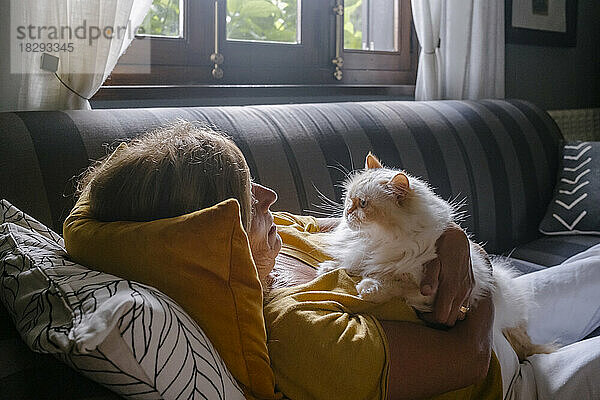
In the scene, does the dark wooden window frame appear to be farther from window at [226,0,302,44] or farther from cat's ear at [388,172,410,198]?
cat's ear at [388,172,410,198]

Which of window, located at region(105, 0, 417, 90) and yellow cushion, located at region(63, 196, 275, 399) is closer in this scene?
yellow cushion, located at region(63, 196, 275, 399)

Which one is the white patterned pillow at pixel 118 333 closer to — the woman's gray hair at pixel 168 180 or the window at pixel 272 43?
the woman's gray hair at pixel 168 180

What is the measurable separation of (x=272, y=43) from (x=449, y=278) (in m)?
1.66

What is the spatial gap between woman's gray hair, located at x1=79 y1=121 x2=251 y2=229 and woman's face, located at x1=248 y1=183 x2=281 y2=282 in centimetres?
13

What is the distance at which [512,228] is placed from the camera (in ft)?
7.34

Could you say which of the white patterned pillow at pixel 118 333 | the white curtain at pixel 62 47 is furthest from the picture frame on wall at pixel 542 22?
the white patterned pillow at pixel 118 333

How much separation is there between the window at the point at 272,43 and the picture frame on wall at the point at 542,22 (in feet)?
1.99

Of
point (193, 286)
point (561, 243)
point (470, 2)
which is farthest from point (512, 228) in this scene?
point (193, 286)

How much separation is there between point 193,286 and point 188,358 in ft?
0.35

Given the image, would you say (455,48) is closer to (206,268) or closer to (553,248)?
(553,248)

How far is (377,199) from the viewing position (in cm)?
117

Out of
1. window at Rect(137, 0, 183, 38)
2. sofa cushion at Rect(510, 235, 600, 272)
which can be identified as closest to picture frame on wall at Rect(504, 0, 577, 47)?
sofa cushion at Rect(510, 235, 600, 272)

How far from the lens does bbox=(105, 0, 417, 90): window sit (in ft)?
7.43

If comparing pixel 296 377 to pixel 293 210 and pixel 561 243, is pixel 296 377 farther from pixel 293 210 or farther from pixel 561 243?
pixel 561 243
